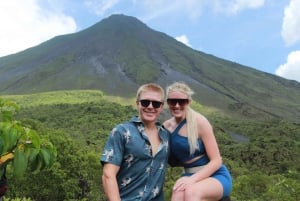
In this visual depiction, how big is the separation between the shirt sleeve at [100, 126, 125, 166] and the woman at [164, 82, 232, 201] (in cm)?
51

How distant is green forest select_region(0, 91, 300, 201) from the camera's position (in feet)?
94.0

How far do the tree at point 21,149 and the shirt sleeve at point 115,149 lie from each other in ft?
3.13

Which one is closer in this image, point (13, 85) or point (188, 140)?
point (188, 140)

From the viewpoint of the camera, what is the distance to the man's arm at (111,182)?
12.0ft

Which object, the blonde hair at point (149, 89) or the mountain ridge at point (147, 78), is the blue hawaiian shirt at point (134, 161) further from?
the mountain ridge at point (147, 78)

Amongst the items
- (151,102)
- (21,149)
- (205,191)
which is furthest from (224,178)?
(21,149)

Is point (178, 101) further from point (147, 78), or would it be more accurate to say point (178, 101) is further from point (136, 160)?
point (147, 78)

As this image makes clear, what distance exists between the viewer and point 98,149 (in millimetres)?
61531

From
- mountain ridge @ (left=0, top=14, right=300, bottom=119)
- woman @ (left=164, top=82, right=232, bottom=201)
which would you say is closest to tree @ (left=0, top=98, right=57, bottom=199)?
woman @ (left=164, top=82, right=232, bottom=201)

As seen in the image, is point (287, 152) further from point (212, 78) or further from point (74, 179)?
point (212, 78)

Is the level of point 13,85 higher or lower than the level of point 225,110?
higher

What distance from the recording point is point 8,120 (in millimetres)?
2742

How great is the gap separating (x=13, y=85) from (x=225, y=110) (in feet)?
257

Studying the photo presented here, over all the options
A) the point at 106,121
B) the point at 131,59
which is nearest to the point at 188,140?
the point at 106,121
